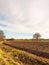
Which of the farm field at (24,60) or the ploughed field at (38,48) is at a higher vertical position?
the ploughed field at (38,48)

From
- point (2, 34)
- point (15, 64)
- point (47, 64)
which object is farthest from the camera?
point (2, 34)

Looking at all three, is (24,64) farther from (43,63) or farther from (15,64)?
(43,63)

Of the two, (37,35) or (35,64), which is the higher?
(37,35)

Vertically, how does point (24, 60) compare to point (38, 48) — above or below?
below

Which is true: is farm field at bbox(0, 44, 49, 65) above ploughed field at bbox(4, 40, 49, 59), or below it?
below

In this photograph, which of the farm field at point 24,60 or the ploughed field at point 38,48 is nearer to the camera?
the farm field at point 24,60

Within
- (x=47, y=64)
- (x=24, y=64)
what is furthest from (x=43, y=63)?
(x=24, y=64)

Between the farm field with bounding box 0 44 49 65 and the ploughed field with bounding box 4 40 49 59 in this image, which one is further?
the ploughed field with bounding box 4 40 49 59

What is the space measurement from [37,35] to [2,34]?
1152 inches

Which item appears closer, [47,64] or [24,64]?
[47,64]

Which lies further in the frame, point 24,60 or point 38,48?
point 38,48

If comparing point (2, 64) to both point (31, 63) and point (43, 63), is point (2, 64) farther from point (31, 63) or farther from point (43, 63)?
point (43, 63)

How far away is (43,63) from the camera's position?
16.5m

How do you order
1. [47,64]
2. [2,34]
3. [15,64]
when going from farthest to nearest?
[2,34]
[15,64]
[47,64]
